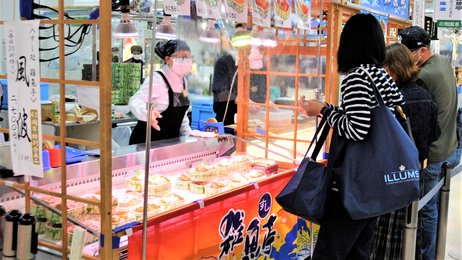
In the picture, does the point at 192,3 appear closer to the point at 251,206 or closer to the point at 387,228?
the point at 251,206

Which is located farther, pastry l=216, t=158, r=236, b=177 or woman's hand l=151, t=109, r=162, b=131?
pastry l=216, t=158, r=236, b=177

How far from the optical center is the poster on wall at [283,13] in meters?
3.98

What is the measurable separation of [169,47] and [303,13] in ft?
4.35

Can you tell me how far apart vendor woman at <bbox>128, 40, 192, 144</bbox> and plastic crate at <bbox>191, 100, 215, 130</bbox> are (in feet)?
0.44

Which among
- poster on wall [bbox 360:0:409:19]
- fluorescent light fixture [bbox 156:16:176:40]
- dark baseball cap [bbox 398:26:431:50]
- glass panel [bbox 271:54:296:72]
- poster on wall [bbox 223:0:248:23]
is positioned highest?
poster on wall [bbox 360:0:409:19]

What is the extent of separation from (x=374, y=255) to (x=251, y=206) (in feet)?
3.88

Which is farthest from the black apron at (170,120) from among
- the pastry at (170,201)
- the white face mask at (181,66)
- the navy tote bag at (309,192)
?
the navy tote bag at (309,192)

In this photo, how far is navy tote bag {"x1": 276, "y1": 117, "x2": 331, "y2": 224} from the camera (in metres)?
2.82

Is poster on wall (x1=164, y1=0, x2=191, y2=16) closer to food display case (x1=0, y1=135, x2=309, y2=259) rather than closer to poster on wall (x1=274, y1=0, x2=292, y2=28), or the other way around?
food display case (x1=0, y1=135, x2=309, y2=259)

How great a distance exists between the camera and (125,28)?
12.4 feet

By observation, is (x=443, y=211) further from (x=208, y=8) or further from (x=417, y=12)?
(x=417, y=12)

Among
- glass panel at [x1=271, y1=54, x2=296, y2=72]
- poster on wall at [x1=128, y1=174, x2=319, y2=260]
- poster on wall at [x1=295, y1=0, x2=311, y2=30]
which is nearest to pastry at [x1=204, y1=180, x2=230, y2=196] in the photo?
poster on wall at [x1=128, y1=174, x2=319, y2=260]

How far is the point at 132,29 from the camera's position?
A: 4.00 m

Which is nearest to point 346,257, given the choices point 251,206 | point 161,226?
point 251,206
